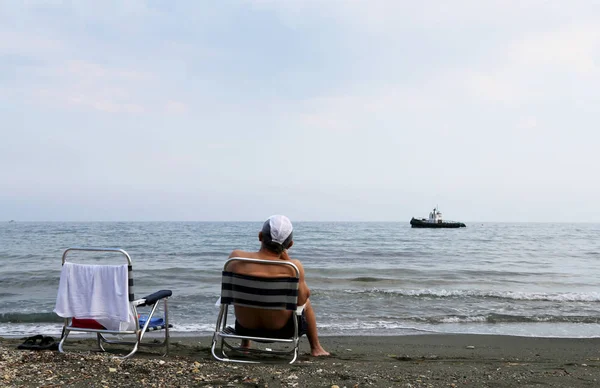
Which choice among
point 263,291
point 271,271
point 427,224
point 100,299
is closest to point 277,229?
point 271,271

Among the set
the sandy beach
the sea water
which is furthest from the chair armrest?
the sea water

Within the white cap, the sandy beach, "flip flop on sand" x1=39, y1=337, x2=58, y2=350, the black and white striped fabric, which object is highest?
the white cap

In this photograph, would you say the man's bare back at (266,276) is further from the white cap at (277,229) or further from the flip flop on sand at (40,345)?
the flip flop on sand at (40,345)

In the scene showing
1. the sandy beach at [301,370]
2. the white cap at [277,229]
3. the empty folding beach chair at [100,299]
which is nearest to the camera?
the sandy beach at [301,370]

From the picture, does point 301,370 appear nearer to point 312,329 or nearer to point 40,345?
point 312,329

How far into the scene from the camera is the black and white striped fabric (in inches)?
158

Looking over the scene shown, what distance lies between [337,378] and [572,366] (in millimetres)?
2390

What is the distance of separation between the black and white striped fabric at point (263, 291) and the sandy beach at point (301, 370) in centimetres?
48

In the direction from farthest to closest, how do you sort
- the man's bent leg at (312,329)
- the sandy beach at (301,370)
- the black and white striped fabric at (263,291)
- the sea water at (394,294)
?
1. the sea water at (394,294)
2. the man's bent leg at (312,329)
3. the black and white striped fabric at (263,291)
4. the sandy beach at (301,370)

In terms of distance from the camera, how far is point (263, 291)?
402 centimetres

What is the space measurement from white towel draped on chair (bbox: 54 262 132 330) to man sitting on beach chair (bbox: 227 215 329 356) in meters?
0.97

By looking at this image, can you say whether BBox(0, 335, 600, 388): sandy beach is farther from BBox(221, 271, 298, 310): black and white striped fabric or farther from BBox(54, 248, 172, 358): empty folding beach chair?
BBox(221, 271, 298, 310): black and white striped fabric

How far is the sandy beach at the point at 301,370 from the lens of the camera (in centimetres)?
340

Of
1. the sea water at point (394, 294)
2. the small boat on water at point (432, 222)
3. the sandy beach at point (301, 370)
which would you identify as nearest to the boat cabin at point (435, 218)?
the small boat on water at point (432, 222)
